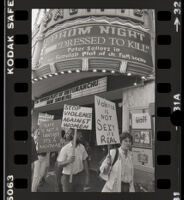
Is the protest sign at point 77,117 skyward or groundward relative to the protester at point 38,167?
skyward

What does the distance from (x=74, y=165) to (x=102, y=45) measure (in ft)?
3.53

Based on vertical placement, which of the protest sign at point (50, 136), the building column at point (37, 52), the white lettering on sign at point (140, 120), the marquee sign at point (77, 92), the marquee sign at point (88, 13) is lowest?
the protest sign at point (50, 136)

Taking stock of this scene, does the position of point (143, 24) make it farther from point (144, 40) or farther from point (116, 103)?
point (116, 103)

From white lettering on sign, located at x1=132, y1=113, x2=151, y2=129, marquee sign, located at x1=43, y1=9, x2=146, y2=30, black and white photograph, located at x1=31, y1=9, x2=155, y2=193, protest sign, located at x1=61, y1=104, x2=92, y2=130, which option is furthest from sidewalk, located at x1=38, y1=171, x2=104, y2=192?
marquee sign, located at x1=43, y1=9, x2=146, y2=30

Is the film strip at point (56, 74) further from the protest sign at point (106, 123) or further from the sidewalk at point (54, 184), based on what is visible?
the protest sign at point (106, 123)

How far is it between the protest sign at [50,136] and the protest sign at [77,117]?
0.30ft

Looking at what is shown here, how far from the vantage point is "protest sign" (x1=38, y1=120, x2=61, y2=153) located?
3.54 meters

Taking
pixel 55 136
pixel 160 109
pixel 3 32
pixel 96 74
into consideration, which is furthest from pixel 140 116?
pixel 3 32

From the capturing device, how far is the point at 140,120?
11.4ft

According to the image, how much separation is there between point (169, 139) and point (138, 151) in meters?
0.29

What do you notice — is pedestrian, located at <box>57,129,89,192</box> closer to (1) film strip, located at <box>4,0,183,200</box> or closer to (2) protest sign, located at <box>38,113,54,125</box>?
(1) film strip, located at <box>4,0,183,200</box>

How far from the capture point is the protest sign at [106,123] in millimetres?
3529

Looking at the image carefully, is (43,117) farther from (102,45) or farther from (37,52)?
(102,45)

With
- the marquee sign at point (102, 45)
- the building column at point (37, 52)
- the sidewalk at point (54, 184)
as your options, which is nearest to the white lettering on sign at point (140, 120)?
the marquee sign at point (102, 45)
